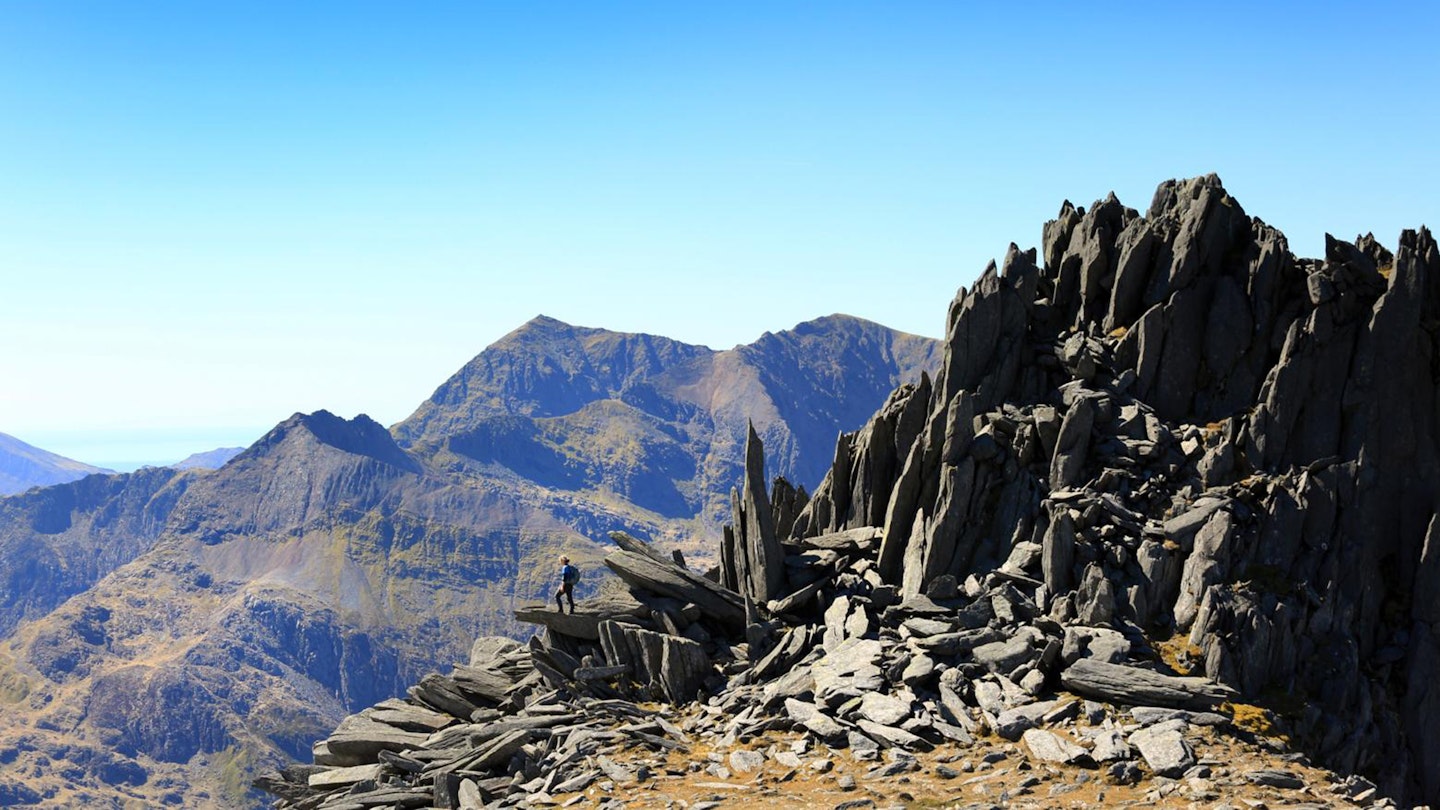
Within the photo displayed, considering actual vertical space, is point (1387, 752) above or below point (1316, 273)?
below

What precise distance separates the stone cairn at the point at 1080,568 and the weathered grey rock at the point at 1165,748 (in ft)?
0.40

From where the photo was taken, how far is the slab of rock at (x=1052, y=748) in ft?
124

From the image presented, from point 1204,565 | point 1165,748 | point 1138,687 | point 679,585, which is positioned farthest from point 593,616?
point 1204,565

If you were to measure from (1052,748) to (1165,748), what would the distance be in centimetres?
368

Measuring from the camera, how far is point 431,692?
2190 inches

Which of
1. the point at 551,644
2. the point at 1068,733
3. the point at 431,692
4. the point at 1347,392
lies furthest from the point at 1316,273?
the point at 431,692

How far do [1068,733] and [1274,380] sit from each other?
84.2 feet

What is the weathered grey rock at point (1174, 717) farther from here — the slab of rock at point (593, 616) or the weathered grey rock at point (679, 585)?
the slab of rock at point (593, 616)

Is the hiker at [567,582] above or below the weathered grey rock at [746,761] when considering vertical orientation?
above

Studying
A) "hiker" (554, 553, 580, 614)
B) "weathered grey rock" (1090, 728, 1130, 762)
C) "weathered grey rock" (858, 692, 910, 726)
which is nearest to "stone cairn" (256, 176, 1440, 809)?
"weathered grey rock" (858, 692, 910, 726)

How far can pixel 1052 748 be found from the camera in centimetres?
3859

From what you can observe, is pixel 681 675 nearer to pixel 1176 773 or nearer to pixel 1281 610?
pixel 1176 773

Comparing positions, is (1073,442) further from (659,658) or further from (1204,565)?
(659,658)

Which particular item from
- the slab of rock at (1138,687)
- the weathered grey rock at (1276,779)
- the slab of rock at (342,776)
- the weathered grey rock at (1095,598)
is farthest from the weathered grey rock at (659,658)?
the weathered grey rock at (1276,779)
